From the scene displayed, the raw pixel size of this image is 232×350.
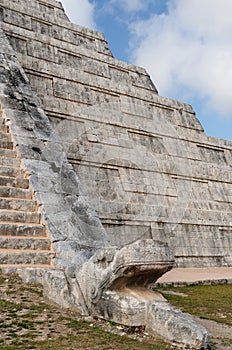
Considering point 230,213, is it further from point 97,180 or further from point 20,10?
point 20,10

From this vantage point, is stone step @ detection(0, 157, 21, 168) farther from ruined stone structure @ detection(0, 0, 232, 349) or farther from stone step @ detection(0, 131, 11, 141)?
stone step @ detection(0, 131, 11, 141)

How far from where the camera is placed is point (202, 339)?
3.64 metres

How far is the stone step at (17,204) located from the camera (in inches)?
270

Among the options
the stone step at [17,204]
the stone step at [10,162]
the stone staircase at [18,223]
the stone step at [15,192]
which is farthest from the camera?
the stone step at [10,162]

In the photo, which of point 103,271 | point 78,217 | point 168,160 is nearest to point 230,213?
point 168,160

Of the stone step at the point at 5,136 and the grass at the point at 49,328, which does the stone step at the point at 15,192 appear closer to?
the stone step at the point at 5,136

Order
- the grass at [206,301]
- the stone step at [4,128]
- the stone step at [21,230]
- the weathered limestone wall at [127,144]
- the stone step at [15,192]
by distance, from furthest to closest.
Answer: the weathered limestone wall at [127,144] → the stone step at [4,128] → the stone step at [15,192] → the stone step at [21,230] → the grass at [206,301]

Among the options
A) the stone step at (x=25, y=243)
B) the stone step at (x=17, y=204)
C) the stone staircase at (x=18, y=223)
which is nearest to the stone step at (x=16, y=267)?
the stone staircase at (x=18, y=223)

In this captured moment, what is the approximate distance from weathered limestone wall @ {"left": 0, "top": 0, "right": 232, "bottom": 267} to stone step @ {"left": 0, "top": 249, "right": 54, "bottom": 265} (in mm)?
3616

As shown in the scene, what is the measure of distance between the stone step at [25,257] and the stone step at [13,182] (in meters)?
1.53

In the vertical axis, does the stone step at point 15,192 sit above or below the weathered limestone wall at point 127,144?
below

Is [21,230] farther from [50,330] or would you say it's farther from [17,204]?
[50,330]

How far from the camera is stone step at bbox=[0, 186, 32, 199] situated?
278 inches

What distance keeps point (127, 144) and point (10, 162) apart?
18.8ft
